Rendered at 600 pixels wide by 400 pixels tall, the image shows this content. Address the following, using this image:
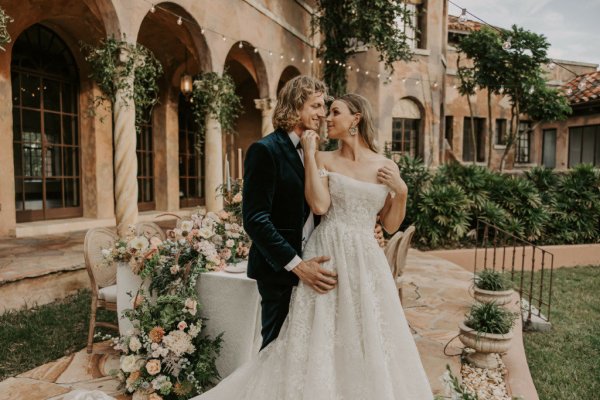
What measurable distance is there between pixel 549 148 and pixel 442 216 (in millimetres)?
12502

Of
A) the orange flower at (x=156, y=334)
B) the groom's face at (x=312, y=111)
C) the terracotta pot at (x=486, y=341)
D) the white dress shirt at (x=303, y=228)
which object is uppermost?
the groom's face at (x=312, y=111)

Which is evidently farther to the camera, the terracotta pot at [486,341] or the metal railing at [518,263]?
the metal railing at [518,263]

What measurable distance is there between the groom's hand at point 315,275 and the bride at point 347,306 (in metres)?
0.07

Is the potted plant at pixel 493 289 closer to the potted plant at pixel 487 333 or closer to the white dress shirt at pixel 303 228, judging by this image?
the potted plant at pixel 487 333

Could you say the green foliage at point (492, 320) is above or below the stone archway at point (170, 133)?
below

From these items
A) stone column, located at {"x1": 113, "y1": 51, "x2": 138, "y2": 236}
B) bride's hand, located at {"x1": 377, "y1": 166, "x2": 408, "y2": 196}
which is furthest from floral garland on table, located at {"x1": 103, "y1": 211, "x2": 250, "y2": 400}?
stone column, located at {"x1": 113, "y1": 51, "x2": 138, "y2": 236}

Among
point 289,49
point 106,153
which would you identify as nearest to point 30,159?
point 106,153

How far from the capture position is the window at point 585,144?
1631 centimetres

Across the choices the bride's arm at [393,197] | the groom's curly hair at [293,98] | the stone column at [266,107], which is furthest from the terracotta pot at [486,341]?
the stone column at [266,107]

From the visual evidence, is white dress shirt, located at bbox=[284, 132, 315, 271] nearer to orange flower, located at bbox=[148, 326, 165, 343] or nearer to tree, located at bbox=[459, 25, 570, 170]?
orange flower, located at bbox=[148, 326, 165, 343]

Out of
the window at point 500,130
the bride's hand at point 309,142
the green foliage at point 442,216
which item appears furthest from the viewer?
the window at point 500,130

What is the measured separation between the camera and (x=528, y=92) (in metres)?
13.7

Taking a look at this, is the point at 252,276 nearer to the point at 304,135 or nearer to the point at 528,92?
the point at 304,135

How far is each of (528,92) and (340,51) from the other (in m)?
6.07
